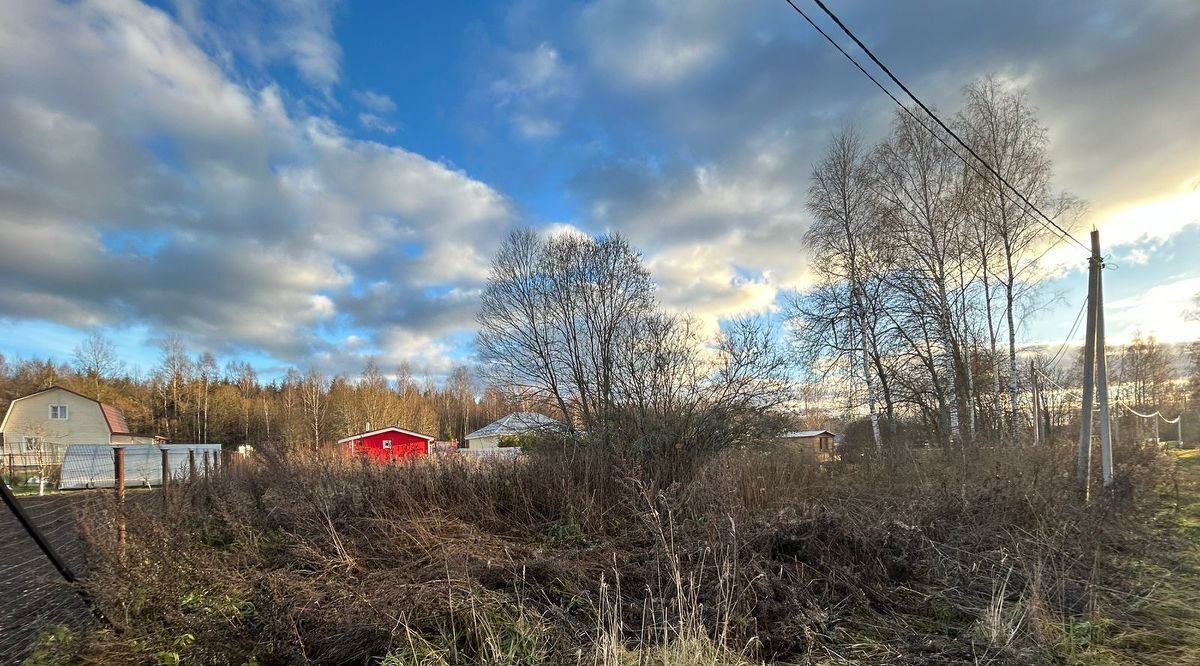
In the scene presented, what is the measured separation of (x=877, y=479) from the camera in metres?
11.3

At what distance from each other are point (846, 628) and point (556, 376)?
46.0 feet

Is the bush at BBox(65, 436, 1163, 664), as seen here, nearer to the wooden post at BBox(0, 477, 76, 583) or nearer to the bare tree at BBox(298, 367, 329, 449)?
the wooden post at BBox(0, 477, 76, 583)

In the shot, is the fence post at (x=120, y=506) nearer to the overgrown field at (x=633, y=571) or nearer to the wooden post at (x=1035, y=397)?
the overgrown field at (x=633, y=571)

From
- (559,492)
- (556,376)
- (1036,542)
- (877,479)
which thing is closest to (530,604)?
(559,492)

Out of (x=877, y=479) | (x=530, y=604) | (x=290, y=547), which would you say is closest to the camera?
(x=530, y=604)

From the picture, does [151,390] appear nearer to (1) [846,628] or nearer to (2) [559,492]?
(2) [559,492]

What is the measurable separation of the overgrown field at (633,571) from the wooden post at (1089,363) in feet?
1.55

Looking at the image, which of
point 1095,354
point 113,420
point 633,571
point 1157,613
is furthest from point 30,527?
point 113,420

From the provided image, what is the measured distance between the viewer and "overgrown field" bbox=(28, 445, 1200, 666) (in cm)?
426

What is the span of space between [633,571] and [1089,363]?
921 centimetres

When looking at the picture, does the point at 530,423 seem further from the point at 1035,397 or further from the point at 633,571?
the point at 1035,397

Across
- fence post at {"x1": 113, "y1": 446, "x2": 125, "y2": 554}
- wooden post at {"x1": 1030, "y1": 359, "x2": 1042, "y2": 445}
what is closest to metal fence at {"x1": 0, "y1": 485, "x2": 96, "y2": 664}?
fence post at {"x1": 113, "y1": 446, "x2": 125, "y2": 554}

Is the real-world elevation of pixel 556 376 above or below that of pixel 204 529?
above

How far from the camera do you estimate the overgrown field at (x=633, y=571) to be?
4258 millimetres
